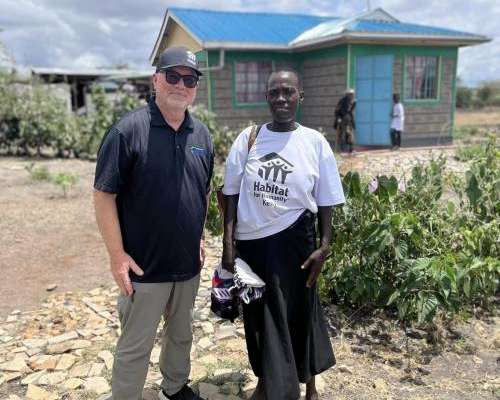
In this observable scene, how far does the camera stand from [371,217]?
3.46m

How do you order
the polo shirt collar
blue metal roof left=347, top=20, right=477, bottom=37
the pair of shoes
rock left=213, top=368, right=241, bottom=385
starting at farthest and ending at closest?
1. blue metal roof left=347, top=20, right=477, bottom=37
2. rock left=213, top=368, right=241, bottom=385
3. the pair of shoes
4. the polo shirt collar

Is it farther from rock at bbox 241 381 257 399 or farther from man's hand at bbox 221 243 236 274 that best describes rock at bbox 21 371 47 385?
man's hand at bbox 221 243 236 274

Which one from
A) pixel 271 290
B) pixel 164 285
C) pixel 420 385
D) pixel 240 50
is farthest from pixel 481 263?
pixel 240 50

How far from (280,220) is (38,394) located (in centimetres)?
181

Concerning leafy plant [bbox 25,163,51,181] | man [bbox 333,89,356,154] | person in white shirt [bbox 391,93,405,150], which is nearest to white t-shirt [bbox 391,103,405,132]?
person in white shirt [bbox 391,93,405,150]

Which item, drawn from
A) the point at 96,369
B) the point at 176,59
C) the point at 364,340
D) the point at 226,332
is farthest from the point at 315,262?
the point at 96,369

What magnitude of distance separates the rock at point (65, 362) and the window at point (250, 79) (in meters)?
10.4

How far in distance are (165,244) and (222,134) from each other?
27.0 feet

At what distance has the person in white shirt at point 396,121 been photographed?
38.1 ft

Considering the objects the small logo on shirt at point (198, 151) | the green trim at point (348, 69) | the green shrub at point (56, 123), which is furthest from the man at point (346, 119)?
the small logo on shirt at point (198, 151)

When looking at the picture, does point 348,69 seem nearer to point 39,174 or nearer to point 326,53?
point 326,53

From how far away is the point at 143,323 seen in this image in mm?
2365

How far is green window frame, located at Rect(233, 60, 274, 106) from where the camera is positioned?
42.3 ft

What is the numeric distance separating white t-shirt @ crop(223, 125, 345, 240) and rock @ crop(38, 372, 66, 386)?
158 centimetres
